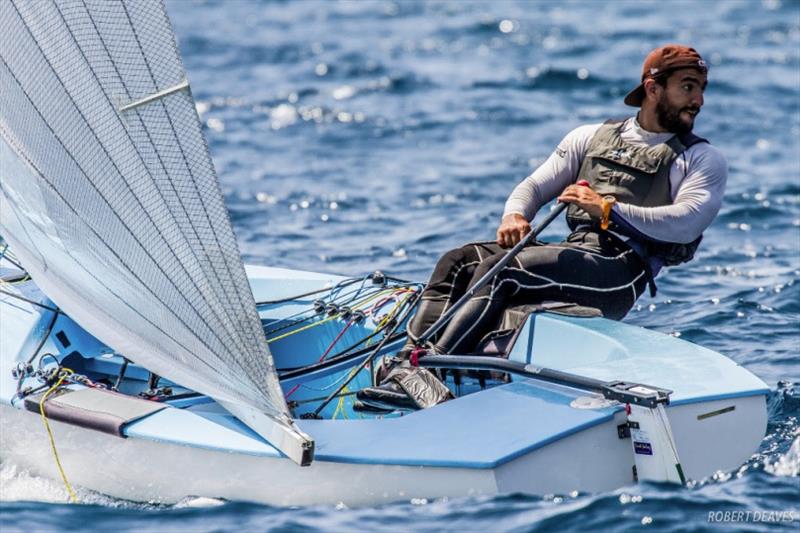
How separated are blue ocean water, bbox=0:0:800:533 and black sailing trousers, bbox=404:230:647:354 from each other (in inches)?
28.8

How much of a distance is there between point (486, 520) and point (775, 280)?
3536 mm

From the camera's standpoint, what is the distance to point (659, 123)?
15.3 ft

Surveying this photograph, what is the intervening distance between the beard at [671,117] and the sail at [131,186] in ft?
5.44

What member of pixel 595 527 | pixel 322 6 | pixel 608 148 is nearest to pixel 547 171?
pixel 608 148

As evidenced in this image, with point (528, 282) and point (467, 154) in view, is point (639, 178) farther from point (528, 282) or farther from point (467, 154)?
point (467, 154)

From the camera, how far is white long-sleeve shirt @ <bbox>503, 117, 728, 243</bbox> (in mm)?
4449

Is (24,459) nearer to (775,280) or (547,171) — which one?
(547,171)

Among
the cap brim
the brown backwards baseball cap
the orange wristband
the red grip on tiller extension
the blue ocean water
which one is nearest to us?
the blue ocean water

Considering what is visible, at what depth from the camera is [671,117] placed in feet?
15.2

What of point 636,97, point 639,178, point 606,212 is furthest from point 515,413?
point 636,97

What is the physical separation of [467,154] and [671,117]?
4.94 meters

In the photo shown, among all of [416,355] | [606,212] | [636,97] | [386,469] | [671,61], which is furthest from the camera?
[636,97]

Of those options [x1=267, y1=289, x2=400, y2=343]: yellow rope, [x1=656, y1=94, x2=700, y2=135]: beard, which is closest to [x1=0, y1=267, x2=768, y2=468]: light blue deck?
[x1=267, y1=289, x2=400, y2=343]: yellow rope

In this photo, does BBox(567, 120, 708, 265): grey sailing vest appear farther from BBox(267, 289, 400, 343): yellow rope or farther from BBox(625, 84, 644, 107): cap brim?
BBox(267, 289, 400, 343): yellow rope
